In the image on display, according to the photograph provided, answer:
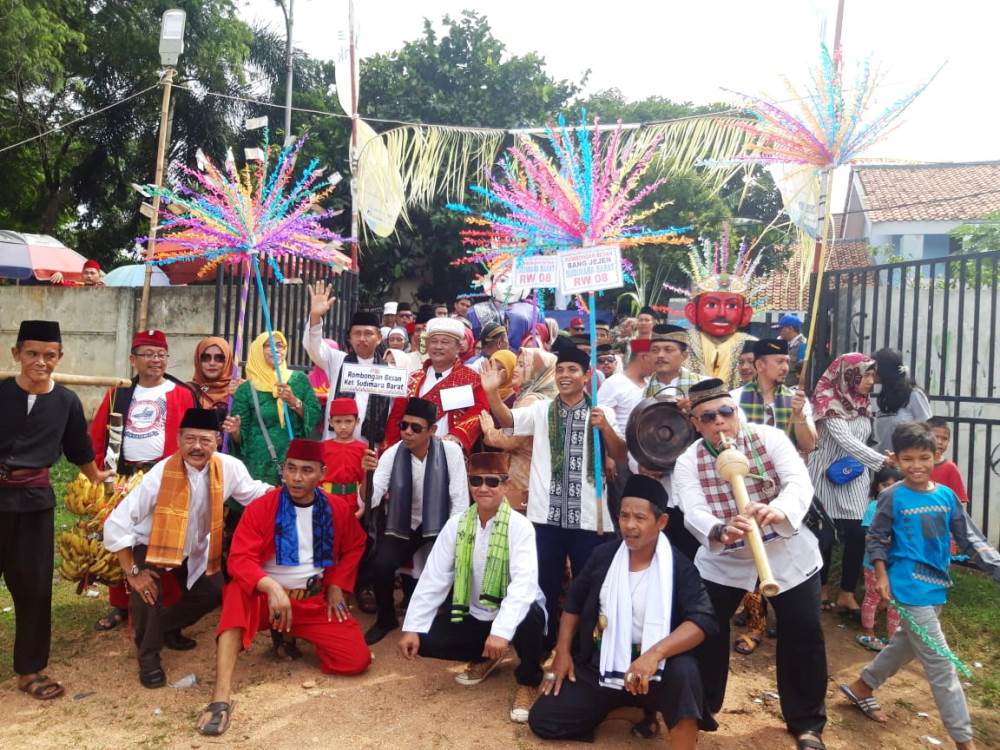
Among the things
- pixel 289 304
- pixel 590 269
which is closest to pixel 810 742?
pixel 590 269

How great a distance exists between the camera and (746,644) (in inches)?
202

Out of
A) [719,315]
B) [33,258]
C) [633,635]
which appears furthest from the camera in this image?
[33,258]

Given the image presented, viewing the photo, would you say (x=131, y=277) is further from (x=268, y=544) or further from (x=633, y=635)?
(x=633, y=635)

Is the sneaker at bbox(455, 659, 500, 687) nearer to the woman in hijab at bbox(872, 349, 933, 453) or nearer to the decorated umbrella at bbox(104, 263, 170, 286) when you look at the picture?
the woman in hijab at bbox(872, 349, 933, 453)

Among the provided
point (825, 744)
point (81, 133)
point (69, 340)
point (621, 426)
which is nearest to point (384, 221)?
point (69, 340)

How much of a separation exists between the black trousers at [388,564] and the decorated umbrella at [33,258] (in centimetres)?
1149

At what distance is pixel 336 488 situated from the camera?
5695 mm

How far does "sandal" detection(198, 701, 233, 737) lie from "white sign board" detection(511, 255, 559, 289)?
2909mm

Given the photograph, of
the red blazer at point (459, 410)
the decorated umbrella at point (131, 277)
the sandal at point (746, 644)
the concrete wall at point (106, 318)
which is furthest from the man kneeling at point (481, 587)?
the decorated umbrella at point (131, 277)

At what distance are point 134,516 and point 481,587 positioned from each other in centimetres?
202

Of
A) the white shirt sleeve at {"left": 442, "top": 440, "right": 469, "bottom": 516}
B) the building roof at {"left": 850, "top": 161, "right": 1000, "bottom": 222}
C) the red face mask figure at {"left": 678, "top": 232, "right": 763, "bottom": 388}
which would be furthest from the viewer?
the building roof at {"left": 850, "top": 161, "right": 1000, "bottom": 222}

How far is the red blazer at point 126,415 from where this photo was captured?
539 cm

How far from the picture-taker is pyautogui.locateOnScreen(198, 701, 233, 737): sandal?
3.99m

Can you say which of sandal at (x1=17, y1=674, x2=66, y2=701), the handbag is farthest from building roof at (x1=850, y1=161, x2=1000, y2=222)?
sandal at (x1=17, y1=674, x2=66, y2=701)
